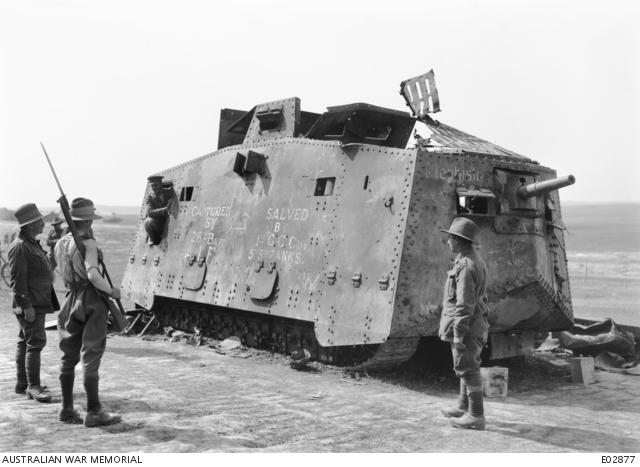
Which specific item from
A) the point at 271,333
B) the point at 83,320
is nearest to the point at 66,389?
the point at 83,320

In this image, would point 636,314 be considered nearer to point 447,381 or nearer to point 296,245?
point 447,381

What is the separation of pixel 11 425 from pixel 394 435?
3212 millimetres

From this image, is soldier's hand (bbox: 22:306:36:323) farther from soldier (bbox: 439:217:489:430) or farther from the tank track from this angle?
soldier (bbox: 439:217:489:430)

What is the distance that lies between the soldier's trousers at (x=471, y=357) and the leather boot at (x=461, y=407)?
309mm

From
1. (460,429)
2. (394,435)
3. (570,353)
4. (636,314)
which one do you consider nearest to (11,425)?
(394,435)

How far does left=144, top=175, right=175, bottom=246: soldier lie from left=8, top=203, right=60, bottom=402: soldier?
15.6 ft

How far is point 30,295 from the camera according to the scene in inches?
269

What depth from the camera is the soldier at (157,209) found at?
11797 millimetres

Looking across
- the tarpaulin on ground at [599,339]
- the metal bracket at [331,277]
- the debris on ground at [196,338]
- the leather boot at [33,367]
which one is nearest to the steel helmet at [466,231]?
the metal bracket at [331,277]

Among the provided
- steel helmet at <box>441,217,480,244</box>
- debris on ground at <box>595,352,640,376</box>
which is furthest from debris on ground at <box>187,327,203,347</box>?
debris on ground at <box>595,352,640,376</box>

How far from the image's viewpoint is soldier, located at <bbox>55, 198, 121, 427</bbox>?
5738mm

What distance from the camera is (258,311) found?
9164 millimetres

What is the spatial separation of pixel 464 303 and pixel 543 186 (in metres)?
2.56

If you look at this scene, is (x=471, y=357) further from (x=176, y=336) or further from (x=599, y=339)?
(x=176, y=336)
